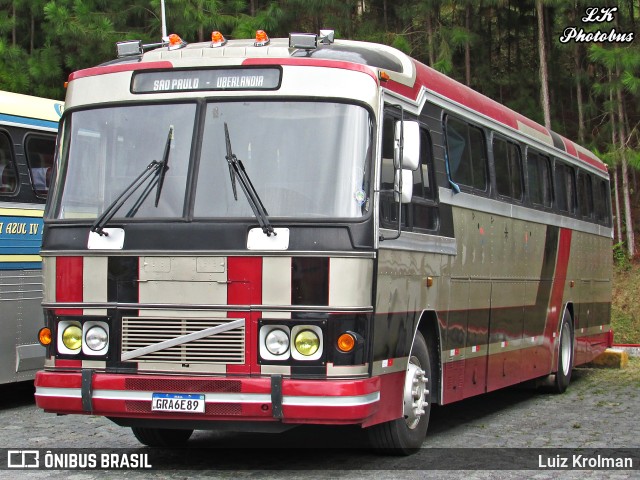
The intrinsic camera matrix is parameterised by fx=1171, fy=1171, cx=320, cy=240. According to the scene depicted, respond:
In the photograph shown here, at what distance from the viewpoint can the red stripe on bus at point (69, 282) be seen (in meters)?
8.91

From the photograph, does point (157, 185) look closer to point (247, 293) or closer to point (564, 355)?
point (247, 293)

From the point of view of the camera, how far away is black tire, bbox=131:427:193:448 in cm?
1007

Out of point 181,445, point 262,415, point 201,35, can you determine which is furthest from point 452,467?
point 201,35

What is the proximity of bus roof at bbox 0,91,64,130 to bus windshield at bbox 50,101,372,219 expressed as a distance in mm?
4405

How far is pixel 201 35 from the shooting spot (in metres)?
26.4

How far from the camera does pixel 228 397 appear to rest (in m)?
8.38

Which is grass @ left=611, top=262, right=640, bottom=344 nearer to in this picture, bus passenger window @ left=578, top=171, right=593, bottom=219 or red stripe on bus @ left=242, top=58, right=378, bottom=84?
bus passenger window @ left=578, top=171, right=593, bottom=219

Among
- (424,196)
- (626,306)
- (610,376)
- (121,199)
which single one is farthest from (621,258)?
(121,199)

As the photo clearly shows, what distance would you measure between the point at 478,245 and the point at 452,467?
3266mm

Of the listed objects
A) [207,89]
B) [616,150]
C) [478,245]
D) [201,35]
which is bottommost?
[478,245]

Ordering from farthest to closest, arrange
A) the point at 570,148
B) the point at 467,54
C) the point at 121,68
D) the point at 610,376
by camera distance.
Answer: the point at 467,54 → the point at 610,376 → the point at 570,148 → the point at 121,68

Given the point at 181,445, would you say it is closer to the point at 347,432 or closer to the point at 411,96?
the point at 347,432

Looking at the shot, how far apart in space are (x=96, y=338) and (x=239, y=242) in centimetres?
134

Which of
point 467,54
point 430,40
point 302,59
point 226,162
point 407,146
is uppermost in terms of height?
point 467,54
